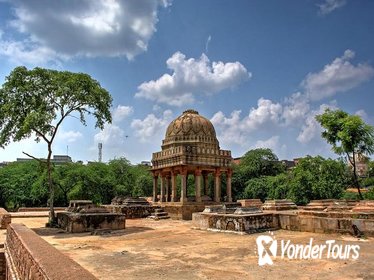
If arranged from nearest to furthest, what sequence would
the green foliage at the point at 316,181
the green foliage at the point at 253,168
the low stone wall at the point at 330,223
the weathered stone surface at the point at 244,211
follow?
the low stone wall at the point at 330,223
the weathered stone surface at the point at 244,211
the green foliage at the point at 316,181
the green foliage at the point at 253,168

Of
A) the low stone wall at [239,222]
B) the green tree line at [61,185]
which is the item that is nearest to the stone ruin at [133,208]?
the low stone wall at [239,222]

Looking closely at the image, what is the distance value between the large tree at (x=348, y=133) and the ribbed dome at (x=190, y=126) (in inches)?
317

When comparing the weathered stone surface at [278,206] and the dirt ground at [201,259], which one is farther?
the weathered stone surface at [278,206]

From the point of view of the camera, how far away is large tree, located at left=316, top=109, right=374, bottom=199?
22.9 metres

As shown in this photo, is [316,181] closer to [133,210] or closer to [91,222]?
[133,210]

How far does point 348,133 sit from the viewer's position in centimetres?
2297

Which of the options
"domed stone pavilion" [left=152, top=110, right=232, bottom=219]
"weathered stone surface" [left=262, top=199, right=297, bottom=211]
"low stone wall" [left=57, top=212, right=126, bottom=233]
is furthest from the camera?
"domed stone pavilion" [left=152, top=110, right=232, bottom=219]

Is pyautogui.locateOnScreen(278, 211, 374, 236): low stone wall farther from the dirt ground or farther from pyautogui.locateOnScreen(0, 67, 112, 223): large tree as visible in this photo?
pyautogui.locateOnScreen(0, 67, 112, 223): large tree

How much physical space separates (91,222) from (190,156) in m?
9.62

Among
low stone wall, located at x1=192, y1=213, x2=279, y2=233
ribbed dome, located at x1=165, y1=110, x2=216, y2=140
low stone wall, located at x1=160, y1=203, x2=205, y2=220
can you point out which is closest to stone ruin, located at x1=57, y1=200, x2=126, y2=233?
low stone wall, located at x1=192, y1=213, x2=279, y2=233

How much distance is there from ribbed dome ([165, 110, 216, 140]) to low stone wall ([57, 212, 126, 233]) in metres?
11.6

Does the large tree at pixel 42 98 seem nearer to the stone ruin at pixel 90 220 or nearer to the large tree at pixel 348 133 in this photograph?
the stone ruin at pixel 90 220

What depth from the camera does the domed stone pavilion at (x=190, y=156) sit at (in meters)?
22.9

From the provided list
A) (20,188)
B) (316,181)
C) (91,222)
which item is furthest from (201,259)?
(20,188)
